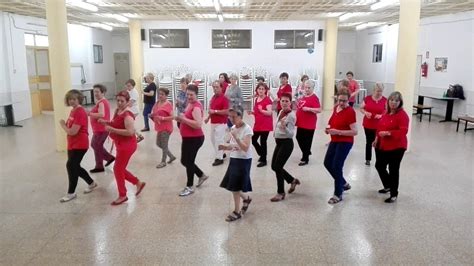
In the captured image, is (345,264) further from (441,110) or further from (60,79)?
(441,110)

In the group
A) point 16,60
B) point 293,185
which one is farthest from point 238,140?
point 16,60

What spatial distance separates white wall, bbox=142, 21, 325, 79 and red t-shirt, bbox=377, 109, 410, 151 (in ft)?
33.6

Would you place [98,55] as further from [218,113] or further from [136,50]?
[218,113]

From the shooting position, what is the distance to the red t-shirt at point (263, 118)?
20.3 feet

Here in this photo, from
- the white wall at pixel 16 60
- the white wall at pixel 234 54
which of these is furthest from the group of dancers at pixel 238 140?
the white wall at pixel 234 54

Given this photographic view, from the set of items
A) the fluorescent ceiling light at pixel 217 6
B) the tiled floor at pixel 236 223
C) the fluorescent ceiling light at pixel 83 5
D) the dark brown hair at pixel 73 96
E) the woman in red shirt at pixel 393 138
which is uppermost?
the fluorescent ceiling light at pixel 217 6

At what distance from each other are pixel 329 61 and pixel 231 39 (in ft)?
12.3

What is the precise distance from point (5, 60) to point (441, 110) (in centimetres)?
1347

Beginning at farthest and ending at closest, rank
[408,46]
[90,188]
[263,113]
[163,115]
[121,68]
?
[121,68] → [408,46] → [263,113] → [163,115] → [90,188]

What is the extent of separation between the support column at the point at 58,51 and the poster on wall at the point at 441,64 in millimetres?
10937

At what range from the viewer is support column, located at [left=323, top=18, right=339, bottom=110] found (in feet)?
45.7

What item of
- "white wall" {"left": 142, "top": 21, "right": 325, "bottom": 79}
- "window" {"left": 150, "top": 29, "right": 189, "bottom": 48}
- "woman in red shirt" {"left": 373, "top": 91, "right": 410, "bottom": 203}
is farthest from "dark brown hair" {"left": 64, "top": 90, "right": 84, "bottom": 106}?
"window" {"left": 150, "top": 29, "right": 189, "bottom": 48}

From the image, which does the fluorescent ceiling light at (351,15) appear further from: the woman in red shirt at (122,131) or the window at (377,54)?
the woman in red shirt at (122,131)

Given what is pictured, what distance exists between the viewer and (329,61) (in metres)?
14.3
